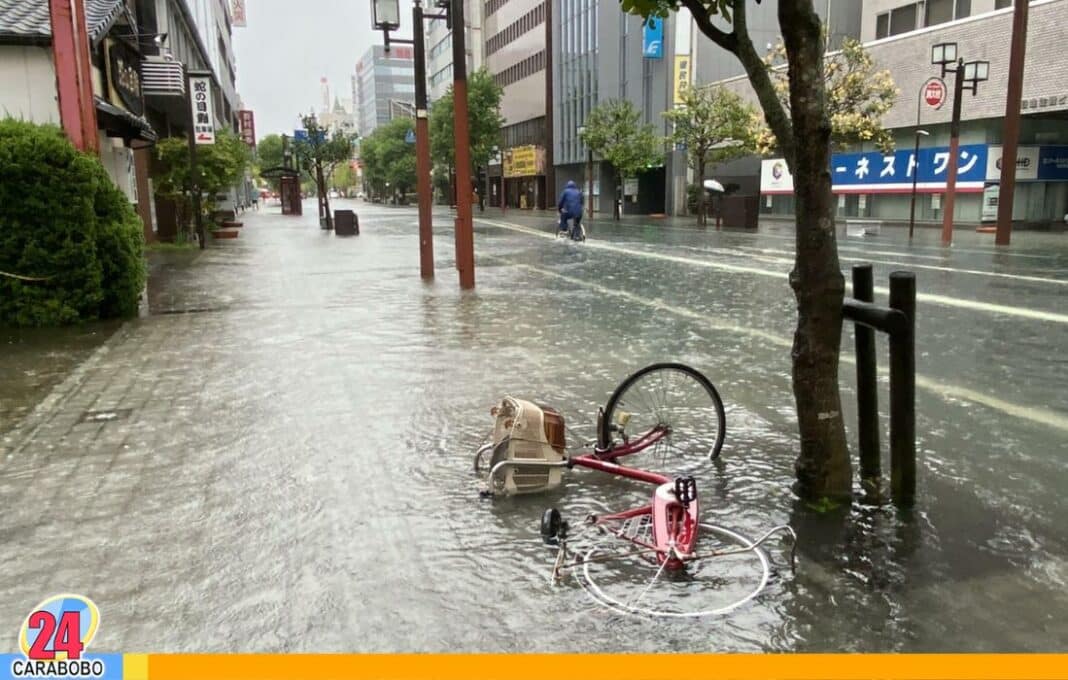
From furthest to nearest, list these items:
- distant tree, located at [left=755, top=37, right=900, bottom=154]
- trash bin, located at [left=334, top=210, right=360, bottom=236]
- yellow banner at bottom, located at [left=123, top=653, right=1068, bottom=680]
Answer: trash bin, located at [left=334, top=210, right=360, bottom=236] < distant tree, located at [left=755, top=37, right=900, bottom=154] < yellow banner at bottom, located at [left=123, top=653, right=1068, bottom=680]

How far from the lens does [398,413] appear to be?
6.47 m

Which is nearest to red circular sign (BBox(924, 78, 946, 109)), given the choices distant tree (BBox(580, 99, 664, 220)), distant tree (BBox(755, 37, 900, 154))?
distant tree (BBox(755, 37, 900, 154))

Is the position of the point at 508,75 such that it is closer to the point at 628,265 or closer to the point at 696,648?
the point at 628,265

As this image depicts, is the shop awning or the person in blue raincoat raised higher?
the shop awning

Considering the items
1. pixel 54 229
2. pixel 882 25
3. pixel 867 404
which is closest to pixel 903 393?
pixel 867 404

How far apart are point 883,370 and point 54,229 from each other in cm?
925

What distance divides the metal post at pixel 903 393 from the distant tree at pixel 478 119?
2222 inches

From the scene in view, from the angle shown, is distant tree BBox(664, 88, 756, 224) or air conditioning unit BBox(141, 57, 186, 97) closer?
air conditioning unit BBox(141, 57, 186, 97)

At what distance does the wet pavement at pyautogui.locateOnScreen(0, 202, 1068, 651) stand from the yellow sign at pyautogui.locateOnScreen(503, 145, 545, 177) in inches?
2184

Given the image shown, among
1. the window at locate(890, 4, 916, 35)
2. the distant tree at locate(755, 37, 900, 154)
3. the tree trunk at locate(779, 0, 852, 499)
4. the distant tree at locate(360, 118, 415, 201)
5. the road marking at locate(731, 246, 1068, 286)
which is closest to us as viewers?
the tree trunk at locate(779, 0, 852, 499)

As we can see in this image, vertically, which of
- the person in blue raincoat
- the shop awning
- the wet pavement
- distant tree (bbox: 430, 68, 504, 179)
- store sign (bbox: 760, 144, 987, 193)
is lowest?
the wet pavement

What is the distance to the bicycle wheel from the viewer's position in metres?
5.30

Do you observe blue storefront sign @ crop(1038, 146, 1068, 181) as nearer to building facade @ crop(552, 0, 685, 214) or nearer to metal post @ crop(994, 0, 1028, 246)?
metal post @ crop(994, 0, 1028, 246)

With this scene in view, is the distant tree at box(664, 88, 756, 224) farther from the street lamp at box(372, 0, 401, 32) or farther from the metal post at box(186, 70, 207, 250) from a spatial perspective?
the street lamp at box(372, 0, 401, 32)
